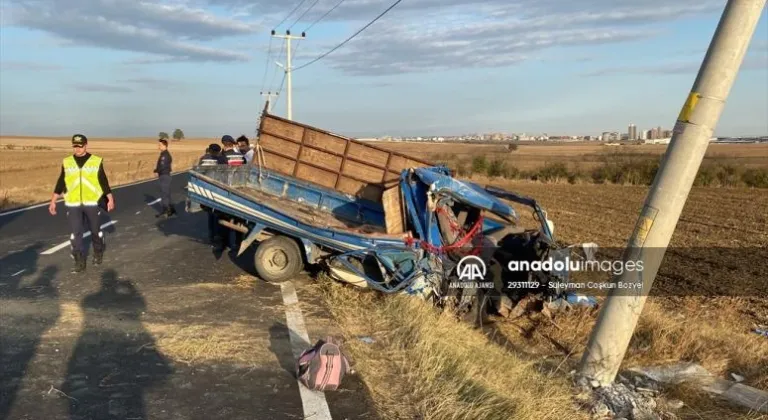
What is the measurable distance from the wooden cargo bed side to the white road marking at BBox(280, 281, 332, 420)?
2.51 meters

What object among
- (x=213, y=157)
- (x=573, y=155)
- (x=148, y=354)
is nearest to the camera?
(x=148, y=354)

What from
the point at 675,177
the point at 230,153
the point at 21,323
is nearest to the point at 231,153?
the point at 230,153

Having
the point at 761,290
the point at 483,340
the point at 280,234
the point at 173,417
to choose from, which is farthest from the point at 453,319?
the point at 761,290

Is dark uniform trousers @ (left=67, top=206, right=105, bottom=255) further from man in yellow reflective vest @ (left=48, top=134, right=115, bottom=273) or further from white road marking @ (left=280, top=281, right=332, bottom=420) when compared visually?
white road marking @ (left=280, top=281, right=332, bottom=420)

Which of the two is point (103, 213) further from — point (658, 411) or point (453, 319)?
point (658, 411)

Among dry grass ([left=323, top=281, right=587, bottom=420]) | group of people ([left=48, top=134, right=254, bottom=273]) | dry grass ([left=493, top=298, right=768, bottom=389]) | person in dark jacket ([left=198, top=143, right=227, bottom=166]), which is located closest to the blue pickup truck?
dry grass ([left=493, top=298, right=768, bottom=389])

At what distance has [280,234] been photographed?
8.70m

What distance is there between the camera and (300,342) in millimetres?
6039

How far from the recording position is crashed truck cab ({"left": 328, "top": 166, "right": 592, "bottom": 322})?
7.45m

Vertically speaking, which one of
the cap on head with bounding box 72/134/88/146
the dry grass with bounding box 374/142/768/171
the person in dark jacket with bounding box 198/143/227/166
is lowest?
the dry grass with bounding box 374/142/768/171

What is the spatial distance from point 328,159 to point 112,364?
233 inches

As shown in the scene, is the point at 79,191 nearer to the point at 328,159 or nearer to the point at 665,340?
the point at 328,159

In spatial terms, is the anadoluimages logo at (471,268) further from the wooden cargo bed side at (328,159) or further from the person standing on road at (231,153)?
the person standing on road at (231,153)

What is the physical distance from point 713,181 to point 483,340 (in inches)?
1430
